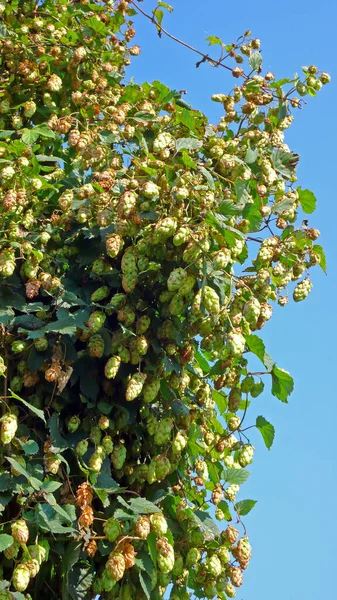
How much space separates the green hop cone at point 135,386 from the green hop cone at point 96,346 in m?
0.14


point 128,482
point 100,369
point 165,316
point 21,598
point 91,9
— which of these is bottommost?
point 21,598

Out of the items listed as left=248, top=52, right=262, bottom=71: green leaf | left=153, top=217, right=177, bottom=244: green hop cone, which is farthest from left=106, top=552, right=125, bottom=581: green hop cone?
left=248, top=52, right=262, bottom=71: green leaf

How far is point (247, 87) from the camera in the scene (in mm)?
3592

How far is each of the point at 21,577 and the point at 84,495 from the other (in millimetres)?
317

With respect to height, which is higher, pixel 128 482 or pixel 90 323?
pixel 90 323

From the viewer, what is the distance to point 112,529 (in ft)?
9.50

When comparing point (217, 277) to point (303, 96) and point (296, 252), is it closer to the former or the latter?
point (296, 252)

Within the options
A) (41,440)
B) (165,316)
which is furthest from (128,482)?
(165,316)

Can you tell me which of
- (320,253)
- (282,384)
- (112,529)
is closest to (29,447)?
(112,529)

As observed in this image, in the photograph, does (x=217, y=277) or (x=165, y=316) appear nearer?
(x=217, y=277)

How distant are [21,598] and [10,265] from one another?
40.1 inches

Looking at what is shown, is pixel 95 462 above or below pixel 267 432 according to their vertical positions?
below

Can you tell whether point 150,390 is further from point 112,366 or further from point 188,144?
point 188,144

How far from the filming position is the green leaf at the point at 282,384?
10.4 ft
